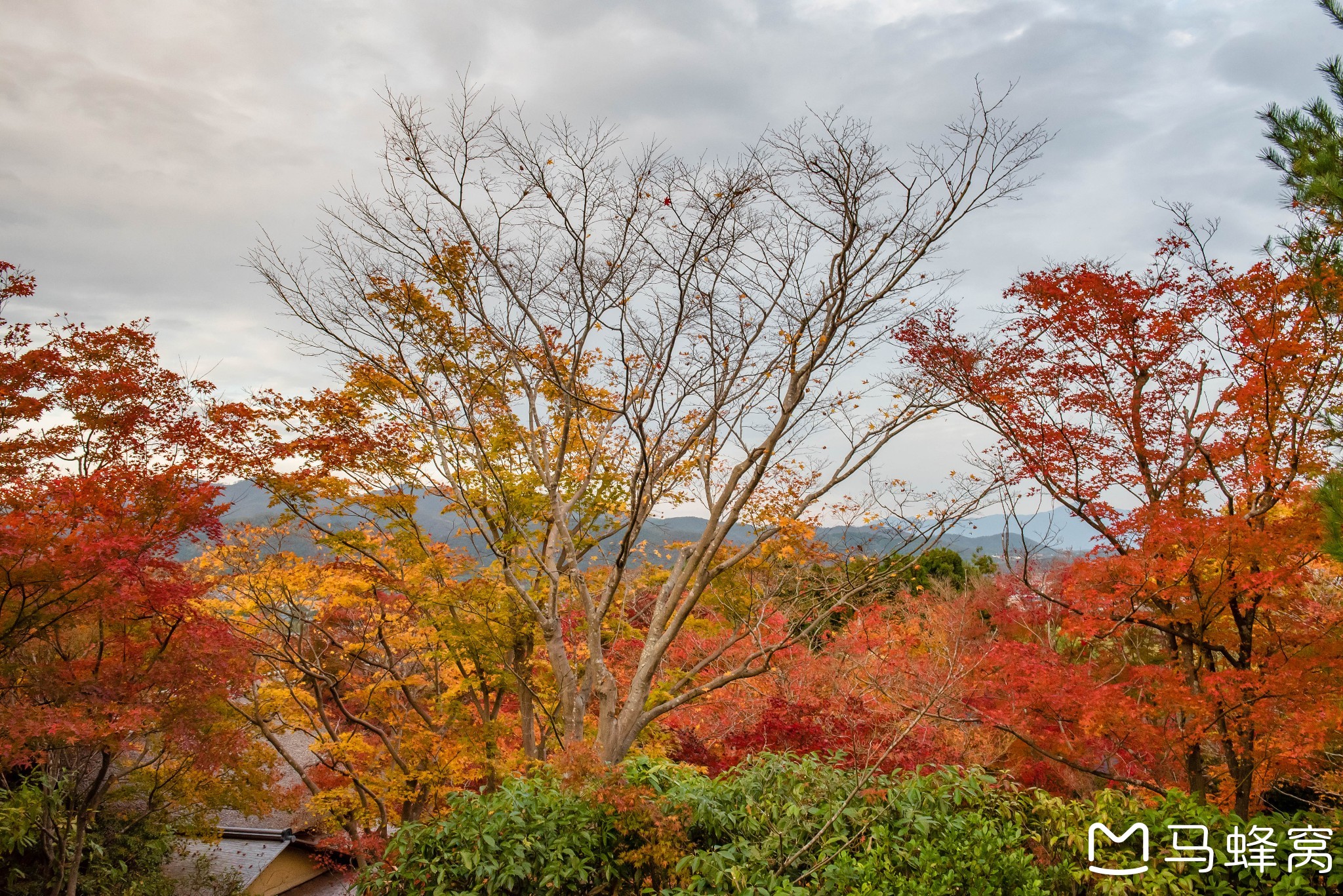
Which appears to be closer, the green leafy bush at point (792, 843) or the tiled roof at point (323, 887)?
the green leafy bush at point (792, 843)

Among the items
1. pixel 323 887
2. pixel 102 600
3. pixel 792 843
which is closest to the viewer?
pixel 792 843

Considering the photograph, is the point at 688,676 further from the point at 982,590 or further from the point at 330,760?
the point at 982,590

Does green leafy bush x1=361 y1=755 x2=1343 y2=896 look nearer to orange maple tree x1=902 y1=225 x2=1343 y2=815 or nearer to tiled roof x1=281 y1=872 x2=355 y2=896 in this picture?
orange maple tree x1=902 y1=225 x2=1343 y2=815

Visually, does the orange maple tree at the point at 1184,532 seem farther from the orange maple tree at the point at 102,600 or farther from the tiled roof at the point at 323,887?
the tiled roof at the point at 323,887

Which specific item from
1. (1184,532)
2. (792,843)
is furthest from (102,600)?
(1184,532)

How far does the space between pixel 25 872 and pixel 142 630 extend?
4.04 m

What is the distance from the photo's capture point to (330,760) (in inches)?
404

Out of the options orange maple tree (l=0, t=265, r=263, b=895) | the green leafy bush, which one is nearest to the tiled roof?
orange maple tree (l=0, t=265, r=263, b=895)

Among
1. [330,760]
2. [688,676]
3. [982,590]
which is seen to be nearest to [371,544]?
[330,760]

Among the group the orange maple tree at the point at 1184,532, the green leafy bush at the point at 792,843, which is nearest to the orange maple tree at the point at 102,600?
the green leafy bush at the point at 792,843

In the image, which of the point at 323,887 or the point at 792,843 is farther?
the point at 323,887

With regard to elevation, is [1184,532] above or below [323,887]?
above

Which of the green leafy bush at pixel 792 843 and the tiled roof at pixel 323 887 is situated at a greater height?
the green leafy bush at pixel 792 843

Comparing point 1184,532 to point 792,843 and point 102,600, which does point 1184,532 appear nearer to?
point 792,843
